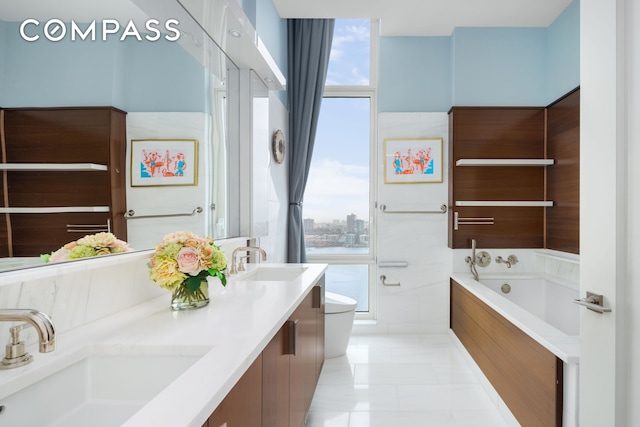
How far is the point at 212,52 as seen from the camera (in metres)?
2.07

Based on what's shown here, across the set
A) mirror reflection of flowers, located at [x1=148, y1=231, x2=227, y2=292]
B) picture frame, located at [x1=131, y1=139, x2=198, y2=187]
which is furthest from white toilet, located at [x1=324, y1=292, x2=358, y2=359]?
mirror reflection of flowers, located at [x1=148, y1=231, x2=227, y2=292]

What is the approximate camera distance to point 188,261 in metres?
1.34

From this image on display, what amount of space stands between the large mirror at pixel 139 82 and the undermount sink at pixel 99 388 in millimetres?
298

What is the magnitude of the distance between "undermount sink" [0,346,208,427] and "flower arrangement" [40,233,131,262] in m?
0.29

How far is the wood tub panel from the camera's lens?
5.49 ft

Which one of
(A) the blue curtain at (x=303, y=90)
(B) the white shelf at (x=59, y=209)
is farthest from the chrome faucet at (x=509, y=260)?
(B) the white shelf at (x=59, y=209)

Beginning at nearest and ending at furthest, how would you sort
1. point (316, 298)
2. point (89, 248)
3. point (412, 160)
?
point (89, 248) → point (316, 298) → point (412, 160)

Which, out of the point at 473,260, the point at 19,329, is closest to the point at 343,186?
the point at 473,260

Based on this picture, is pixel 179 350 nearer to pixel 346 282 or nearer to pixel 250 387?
pixel 250 387

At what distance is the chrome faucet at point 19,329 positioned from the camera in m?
0.66

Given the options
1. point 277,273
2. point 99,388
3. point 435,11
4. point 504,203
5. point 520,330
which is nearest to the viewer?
point 99,388

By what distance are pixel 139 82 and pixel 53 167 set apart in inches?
18.8

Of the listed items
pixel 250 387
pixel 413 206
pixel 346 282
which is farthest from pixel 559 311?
pixel 250 387

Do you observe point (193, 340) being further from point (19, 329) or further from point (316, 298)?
point (316, 298)
